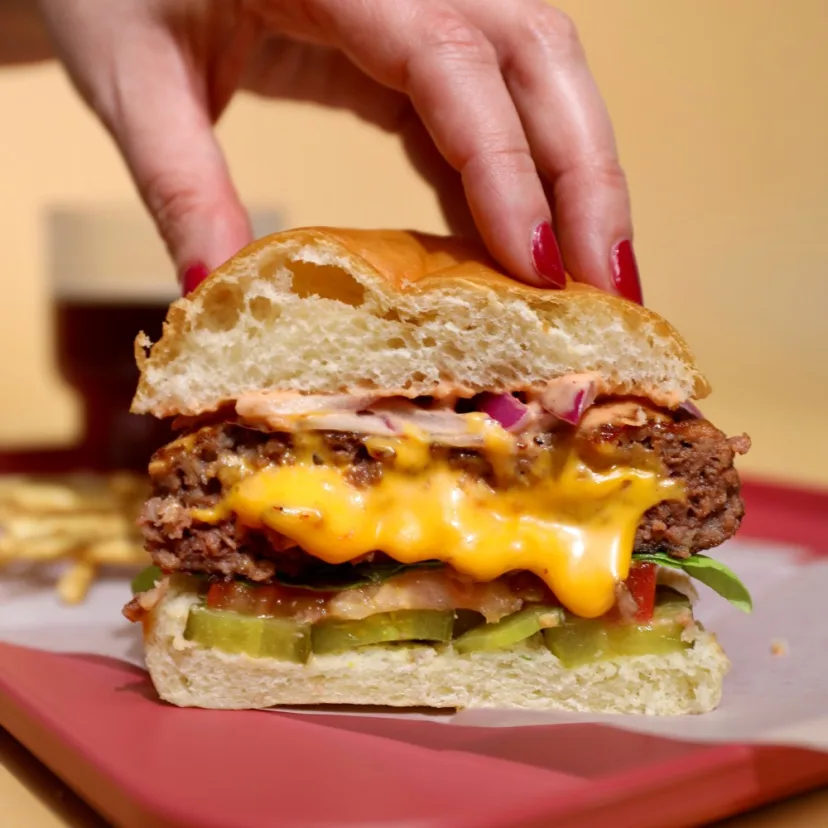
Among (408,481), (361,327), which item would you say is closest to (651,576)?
(408,481)

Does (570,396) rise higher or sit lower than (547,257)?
lower

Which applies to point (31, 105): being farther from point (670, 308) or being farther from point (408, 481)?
point (408, 481)

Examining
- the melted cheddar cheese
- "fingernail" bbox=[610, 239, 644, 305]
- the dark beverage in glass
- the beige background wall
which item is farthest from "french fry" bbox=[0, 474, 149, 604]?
the beige background wall

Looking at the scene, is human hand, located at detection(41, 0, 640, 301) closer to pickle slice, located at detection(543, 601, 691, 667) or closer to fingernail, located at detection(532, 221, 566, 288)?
fingernail, located at detection(532, 221, 566, 288)

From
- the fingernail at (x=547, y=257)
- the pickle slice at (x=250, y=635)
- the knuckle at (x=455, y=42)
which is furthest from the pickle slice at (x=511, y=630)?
the knuckle at (x=455, y=42)

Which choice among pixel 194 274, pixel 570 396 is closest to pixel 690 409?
pixel 570 396

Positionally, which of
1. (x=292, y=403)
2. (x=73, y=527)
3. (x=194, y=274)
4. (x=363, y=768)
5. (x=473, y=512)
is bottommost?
(x=73, y=527)

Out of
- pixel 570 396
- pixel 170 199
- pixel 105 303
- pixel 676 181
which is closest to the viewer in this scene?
pixel 570 396

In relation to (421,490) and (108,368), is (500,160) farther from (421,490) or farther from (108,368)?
(108,368)
